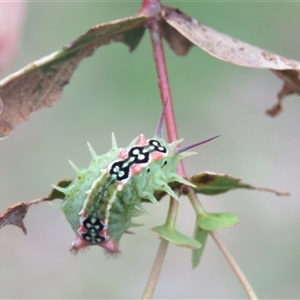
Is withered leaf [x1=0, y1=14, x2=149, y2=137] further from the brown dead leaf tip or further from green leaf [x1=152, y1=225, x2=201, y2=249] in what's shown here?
green leaf [x1=152, y1=225, x2=201, y2=249]

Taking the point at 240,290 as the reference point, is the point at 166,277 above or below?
above

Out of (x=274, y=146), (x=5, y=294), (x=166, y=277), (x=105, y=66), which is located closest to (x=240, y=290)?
(x=166, y=277)

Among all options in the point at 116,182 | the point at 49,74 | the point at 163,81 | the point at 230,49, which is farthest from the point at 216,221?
the point at 49,74

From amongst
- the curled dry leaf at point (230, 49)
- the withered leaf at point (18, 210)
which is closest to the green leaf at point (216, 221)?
the withered leaf at point (18, 210)

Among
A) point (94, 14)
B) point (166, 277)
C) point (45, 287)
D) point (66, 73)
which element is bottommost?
point (166, 277)

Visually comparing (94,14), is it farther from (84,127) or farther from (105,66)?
(84,127)

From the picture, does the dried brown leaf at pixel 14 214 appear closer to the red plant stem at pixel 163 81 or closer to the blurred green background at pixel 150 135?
→ the red plant stem at pixel 163 81
